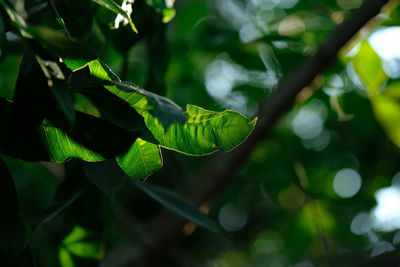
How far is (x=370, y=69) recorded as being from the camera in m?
1.02

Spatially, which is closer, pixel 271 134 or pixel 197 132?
pixel 197 132

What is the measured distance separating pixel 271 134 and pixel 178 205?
53 cm

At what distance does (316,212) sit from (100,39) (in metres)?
0.68

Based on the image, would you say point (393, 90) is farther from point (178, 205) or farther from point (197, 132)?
point (197, 132)

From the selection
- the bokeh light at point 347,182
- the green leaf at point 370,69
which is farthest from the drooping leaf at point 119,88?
the bokeh light at point 347,182

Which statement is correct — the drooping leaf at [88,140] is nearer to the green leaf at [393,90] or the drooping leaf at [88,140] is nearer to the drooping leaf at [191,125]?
the drooping leaf at [191,125]

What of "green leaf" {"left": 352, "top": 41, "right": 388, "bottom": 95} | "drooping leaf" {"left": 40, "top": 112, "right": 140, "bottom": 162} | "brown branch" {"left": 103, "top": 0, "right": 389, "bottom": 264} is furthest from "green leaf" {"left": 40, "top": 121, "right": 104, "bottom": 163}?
"green leaf" {"left": 352, "top": 41, "right": 388, "bottom": 95}

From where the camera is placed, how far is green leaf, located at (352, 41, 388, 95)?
1010 mm

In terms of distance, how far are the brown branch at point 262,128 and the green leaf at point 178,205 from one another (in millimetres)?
302

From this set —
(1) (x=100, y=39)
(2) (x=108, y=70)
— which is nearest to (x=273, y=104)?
(1) (x=100, y=39)

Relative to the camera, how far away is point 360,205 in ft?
3.85

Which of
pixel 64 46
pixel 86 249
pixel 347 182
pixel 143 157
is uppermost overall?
pixel 64 46

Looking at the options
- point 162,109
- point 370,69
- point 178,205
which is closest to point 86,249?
point 178,205

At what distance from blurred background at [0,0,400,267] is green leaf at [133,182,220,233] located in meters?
0.09
